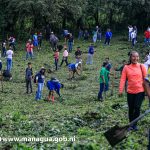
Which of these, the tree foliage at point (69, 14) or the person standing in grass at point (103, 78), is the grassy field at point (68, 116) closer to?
the person standing in grass at point (103, 78)

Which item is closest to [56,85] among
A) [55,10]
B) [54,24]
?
Answer: [55,10]

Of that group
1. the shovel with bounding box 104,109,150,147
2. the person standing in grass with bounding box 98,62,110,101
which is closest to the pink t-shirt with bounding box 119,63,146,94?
the shovel with bounding box 104,109,150,147

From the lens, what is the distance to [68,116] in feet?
44.4

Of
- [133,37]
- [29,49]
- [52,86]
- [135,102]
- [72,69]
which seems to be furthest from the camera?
[133,37]

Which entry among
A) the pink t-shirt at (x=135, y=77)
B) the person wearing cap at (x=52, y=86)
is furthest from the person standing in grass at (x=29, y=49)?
the pink t-shirt at (x=135, y=77)

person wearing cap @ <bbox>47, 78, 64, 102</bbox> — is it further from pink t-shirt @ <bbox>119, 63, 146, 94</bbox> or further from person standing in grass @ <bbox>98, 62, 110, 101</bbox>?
pink t-shirt @ <bbox>119, 63, 146, 94</bbox>

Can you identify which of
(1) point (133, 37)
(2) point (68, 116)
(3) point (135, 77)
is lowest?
(2) point (68, 116)

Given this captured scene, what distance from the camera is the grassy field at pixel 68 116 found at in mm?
9430

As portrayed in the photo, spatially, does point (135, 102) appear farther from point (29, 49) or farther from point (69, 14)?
point (69, 14)

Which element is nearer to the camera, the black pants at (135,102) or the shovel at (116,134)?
the shovel at (116,134)

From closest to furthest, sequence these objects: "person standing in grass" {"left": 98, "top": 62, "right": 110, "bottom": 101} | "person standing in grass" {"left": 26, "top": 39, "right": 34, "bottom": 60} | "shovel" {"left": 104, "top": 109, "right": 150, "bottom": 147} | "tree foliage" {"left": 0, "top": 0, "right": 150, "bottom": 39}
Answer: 1. "shovel" {"left": 104, "top": 109, "right": 150, "bottom": 147}
2. "person standing in grass" {"left": 98, "top": 62, "right": 110, "bottom": 101}
3. "person standing in grass" {"left": 26, "top": 39, "right": 34, "bottom": 60}
4. "tree foliage" {"left": 0, "top": 0, "right": 150, "bottom": 39}

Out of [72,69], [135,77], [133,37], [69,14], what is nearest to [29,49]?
[72,69]

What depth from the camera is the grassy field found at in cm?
943

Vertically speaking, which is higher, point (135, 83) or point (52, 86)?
point (135, 83)
